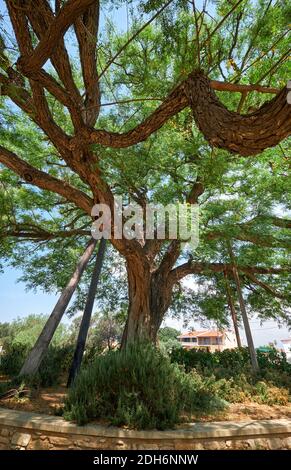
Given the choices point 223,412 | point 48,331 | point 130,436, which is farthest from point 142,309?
point 130,436

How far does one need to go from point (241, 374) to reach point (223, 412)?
7.38 feet

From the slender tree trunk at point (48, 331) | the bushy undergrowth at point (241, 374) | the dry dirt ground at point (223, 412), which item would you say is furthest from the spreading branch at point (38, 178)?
the bushy undergrowth at point (241, 374)

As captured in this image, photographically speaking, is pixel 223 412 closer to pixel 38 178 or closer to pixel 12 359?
pixel 38 178

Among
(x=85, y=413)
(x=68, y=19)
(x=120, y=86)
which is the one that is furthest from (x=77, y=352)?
(x=120, y=86)

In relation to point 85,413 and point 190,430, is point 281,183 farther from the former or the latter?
point 85,413

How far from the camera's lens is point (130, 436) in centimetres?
350

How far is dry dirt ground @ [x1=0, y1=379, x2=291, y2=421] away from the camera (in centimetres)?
454

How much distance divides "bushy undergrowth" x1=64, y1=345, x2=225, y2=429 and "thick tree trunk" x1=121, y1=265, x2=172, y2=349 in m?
1.40

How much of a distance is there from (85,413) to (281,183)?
629cm

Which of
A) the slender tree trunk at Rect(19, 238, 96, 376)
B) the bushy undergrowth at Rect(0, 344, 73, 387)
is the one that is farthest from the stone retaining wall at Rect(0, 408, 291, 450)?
the slender tree trunk at Rect(19, 238, 96, 376)

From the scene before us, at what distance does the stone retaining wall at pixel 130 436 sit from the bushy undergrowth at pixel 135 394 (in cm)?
17
